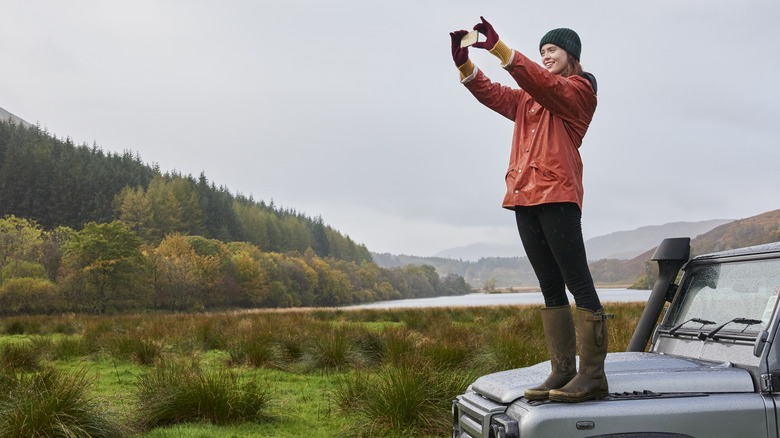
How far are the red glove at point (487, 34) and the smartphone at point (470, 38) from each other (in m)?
0.02

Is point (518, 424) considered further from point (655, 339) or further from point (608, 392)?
point (655, 339)

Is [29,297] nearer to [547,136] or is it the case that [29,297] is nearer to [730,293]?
[547,136]

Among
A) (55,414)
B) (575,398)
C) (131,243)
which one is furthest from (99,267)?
(575,398)

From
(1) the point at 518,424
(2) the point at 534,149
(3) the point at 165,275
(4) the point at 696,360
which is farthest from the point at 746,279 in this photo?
(3) the point at 165,275

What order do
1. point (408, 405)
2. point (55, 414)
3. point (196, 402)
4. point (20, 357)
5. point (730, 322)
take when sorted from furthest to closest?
point (20, 357), point (196, 402), point (408, 405), point (55, 414), point (730, 322)

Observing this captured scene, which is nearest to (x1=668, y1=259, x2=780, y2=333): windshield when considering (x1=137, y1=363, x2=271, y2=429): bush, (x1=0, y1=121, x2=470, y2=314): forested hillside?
(x1=137, y1=363, x2=271, y2=429): bush

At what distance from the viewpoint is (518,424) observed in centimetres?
243

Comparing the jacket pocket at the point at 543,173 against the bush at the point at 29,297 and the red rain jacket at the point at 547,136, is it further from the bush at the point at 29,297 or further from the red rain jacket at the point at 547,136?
the bush at the point at 29,297

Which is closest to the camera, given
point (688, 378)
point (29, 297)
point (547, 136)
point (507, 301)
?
point (688, 378)

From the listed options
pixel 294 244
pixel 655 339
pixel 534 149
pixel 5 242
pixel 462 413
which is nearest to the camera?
pixel 534 149

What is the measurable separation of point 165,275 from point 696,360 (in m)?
67.3

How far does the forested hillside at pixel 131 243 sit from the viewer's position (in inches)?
2210

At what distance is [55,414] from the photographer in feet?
15.4

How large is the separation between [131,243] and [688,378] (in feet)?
201
